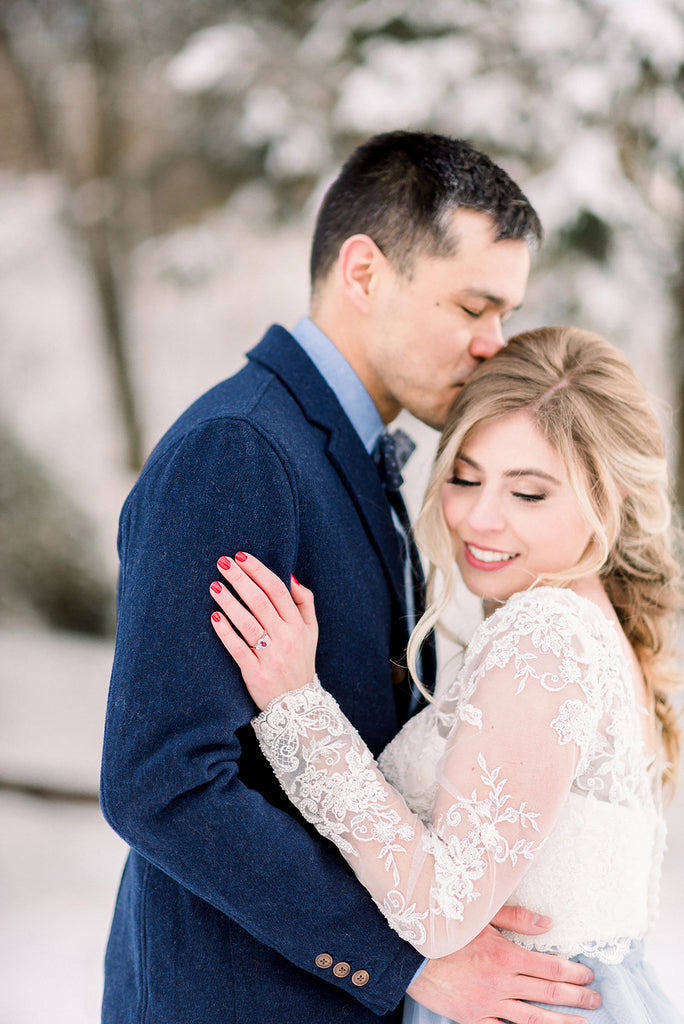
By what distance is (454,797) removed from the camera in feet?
3.75

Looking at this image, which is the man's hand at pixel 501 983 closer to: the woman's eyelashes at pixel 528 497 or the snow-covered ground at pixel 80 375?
the woman's eyelashes at pixel 528 497

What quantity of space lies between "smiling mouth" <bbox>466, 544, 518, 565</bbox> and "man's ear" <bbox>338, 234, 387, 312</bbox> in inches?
19.8

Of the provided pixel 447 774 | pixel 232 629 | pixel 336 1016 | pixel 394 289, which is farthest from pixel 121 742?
pixel 394 289

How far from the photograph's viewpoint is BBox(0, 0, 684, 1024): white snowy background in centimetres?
346

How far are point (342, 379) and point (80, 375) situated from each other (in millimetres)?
2856

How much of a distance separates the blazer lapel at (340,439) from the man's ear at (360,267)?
19 centimetres

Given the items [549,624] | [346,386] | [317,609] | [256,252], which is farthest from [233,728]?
[256,252]

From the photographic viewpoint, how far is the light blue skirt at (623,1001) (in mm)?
1263

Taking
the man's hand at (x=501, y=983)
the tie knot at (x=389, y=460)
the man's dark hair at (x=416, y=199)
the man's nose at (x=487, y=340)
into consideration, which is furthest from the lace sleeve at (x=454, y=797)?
the man's dark hair at (x=416, y=199)

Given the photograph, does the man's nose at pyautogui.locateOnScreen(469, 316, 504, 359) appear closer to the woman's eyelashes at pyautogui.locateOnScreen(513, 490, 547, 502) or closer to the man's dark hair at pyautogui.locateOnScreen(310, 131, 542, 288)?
the man's dark hair at pyautogui.locateOnScreen(310, 131, 542, 288)

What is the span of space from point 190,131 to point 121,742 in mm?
3479

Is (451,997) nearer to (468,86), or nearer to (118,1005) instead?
(118,1005)

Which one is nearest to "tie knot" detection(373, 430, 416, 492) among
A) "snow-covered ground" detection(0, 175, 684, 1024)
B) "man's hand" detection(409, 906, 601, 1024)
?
"man's hand" detection(409, 906, 601, 1024)

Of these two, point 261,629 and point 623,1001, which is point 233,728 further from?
point 623,1001
